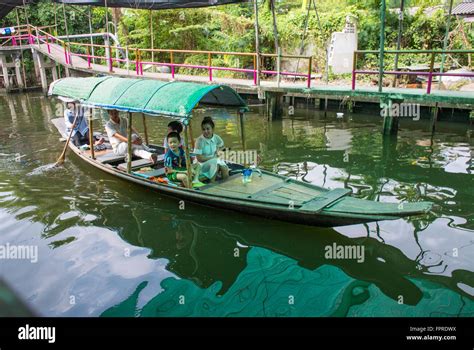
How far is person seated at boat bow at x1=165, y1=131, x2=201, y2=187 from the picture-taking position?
750 cm

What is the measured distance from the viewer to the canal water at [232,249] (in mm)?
5207

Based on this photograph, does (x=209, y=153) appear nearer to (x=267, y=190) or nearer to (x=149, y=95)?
(x=267, y=190)

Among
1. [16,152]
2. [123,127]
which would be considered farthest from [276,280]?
[16,152]

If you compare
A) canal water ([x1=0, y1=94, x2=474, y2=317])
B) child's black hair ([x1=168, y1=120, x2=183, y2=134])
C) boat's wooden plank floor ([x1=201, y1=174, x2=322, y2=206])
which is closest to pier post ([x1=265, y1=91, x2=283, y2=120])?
canal water ([x1=0, y1=94, x2=474, y2=317])

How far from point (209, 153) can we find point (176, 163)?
2.08 ft

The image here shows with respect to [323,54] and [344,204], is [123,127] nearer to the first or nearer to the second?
[344,204]

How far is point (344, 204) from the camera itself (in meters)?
6.14

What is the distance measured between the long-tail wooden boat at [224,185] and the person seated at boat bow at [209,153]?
22 centimetres

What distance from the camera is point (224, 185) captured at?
7492 millimetres

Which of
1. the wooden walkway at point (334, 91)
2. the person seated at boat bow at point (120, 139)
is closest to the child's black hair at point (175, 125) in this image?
the person seated at boat bow at point (120, 139)

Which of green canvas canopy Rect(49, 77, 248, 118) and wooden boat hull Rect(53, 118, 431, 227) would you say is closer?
wooden boat hull Rect(53, 118, 431, 227)

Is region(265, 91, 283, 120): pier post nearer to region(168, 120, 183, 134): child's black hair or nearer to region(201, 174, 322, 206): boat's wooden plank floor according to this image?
region(168, 120, 183, 134): child's black hair

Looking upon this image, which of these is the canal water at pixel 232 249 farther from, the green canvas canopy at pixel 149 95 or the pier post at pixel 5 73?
the pier post at pixel 5 73

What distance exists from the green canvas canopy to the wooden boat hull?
1383 mm
